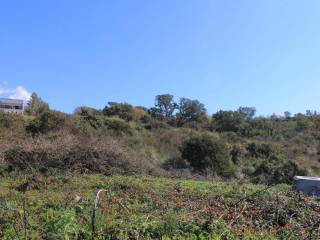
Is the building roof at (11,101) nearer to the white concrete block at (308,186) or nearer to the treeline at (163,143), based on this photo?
the treeline at (163,143)

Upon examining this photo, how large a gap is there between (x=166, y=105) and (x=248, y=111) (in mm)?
7454

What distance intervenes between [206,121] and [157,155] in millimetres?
19257

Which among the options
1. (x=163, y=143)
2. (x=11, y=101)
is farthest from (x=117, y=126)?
(x=11, y=101)

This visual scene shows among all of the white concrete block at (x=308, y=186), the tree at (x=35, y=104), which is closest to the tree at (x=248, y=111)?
the tree at (x=35, y=104)

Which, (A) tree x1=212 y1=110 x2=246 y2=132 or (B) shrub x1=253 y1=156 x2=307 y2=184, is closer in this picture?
(B) shrub x1=253 y1=156 x2=307 y2=184

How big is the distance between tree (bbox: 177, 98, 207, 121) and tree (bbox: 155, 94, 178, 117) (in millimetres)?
719

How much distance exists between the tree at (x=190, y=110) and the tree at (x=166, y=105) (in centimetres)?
72

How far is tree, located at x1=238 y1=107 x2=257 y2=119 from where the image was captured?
46.2 metres

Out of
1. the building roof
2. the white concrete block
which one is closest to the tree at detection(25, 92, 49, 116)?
the building roof

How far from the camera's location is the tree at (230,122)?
42.0 m

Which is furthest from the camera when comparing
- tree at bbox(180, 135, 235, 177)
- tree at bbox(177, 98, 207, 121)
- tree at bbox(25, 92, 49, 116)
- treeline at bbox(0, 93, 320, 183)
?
tree at bbox(177, 98, 207, 121)

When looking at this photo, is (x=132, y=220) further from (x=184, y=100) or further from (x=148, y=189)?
(x=184, y=100)

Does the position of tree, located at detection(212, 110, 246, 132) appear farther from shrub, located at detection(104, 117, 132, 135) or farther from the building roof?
the building roof

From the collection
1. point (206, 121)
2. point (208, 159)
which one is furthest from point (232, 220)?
point (206, 121)
